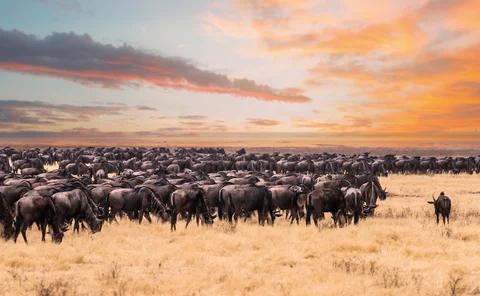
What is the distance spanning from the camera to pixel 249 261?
14.5 m

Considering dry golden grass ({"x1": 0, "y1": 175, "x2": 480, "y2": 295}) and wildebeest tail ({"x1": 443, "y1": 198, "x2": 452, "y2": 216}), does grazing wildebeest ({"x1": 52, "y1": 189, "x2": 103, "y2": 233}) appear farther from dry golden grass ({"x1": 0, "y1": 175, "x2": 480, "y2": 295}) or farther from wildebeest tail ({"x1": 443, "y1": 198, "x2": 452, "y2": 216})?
wildebeest tail ({"x1": 443, "y1": 198, "x2": 452, "y2": 216})

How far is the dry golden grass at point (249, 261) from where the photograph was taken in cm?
1133

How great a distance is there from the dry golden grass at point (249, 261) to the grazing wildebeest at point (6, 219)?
3.07ft

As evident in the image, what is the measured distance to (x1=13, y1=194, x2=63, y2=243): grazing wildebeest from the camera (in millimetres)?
15766

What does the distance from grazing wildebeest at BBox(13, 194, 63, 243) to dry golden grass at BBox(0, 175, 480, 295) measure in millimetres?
678

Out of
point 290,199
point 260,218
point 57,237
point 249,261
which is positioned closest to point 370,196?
point 290,199

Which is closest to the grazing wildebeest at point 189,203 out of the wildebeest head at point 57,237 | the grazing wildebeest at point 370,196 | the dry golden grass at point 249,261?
the dry golden grass at point 249,261

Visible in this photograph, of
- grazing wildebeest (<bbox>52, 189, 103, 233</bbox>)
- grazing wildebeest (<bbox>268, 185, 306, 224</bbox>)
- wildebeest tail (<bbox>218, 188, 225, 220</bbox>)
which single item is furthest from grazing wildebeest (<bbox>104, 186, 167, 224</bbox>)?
grazing wildebeest (<bbox>268, 185, 306, 224</bbox>)

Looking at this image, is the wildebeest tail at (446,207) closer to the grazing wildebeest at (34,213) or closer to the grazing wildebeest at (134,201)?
the grazing wildebeest at (134,201)

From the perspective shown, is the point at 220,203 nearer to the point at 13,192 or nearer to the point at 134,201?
the point at 134,201

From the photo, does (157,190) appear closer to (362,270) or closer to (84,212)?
(84,212)

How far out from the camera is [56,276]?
1240 centimetres

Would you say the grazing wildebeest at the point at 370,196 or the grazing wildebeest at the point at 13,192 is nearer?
the grazing wildebeest at the point at 13,192

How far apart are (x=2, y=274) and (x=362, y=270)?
10328 mm
